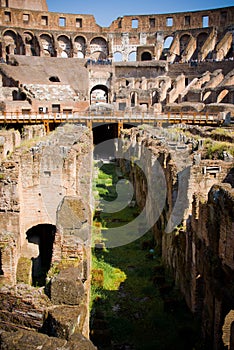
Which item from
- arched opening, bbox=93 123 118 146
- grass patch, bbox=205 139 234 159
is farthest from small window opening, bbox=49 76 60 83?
grass patch, bbox=205 139 234 159

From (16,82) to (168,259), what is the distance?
35.6 m

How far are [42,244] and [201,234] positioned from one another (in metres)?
4.29

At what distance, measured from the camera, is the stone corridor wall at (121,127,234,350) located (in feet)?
19.1

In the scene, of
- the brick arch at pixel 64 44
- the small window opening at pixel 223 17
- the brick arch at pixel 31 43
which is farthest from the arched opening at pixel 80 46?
the small window opening at pixel 223 17

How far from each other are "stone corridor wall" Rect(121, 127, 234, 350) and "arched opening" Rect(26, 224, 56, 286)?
9.62 feet

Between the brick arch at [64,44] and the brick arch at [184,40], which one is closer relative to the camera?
the brick arch at [184,40]

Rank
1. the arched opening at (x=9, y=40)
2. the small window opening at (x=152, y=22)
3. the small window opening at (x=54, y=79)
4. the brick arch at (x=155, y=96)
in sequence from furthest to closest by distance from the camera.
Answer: the small window opening at (x=152, y=22) → the arched opening at (x=9, y=40) → the small window opening at (x=54, y=79) → the brick arch at (x=155, y=96)

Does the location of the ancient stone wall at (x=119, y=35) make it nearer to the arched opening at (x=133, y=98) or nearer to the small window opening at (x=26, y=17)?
the small window opening at (x=26, y=17)

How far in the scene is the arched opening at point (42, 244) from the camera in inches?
352

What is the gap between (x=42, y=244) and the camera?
9.61 meters

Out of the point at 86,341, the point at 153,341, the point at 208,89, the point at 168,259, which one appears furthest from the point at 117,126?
the point at 86,341

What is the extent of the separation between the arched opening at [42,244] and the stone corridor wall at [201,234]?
2.93 metres

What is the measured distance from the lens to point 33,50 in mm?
54875

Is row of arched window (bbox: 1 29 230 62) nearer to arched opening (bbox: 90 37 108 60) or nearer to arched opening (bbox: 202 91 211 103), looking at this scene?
arched opening (bbox: 90 37 108 60)
